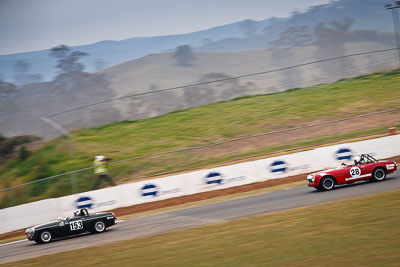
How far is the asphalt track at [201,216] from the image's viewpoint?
14773 mm

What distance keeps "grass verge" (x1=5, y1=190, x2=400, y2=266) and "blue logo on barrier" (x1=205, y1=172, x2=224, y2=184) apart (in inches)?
375

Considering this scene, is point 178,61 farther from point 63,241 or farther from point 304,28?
point 63,241

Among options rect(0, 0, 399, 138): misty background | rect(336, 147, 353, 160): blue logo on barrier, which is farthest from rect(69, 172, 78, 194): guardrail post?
rect(0, 0, 399, 138): misty background

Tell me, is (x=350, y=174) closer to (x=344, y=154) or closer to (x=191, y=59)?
(x=344, y=154)

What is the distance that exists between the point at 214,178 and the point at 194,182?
1.04 meters

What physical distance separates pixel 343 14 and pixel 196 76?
3214 centimetres

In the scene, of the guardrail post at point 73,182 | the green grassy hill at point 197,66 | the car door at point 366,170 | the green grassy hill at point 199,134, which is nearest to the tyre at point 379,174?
the car door at point 366,170

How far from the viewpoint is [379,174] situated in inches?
698

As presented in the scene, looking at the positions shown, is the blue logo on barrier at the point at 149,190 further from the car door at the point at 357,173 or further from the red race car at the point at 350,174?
the car door at the point at 357,173

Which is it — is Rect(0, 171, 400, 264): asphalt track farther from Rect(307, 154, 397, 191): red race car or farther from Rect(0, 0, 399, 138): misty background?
Rect(0, 0, 399, 138): misty background

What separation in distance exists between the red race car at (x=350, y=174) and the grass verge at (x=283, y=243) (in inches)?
120

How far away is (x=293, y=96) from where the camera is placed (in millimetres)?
41875

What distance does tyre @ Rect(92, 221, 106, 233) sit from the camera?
16.7 metres

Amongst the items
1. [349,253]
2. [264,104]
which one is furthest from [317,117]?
[349,253]
